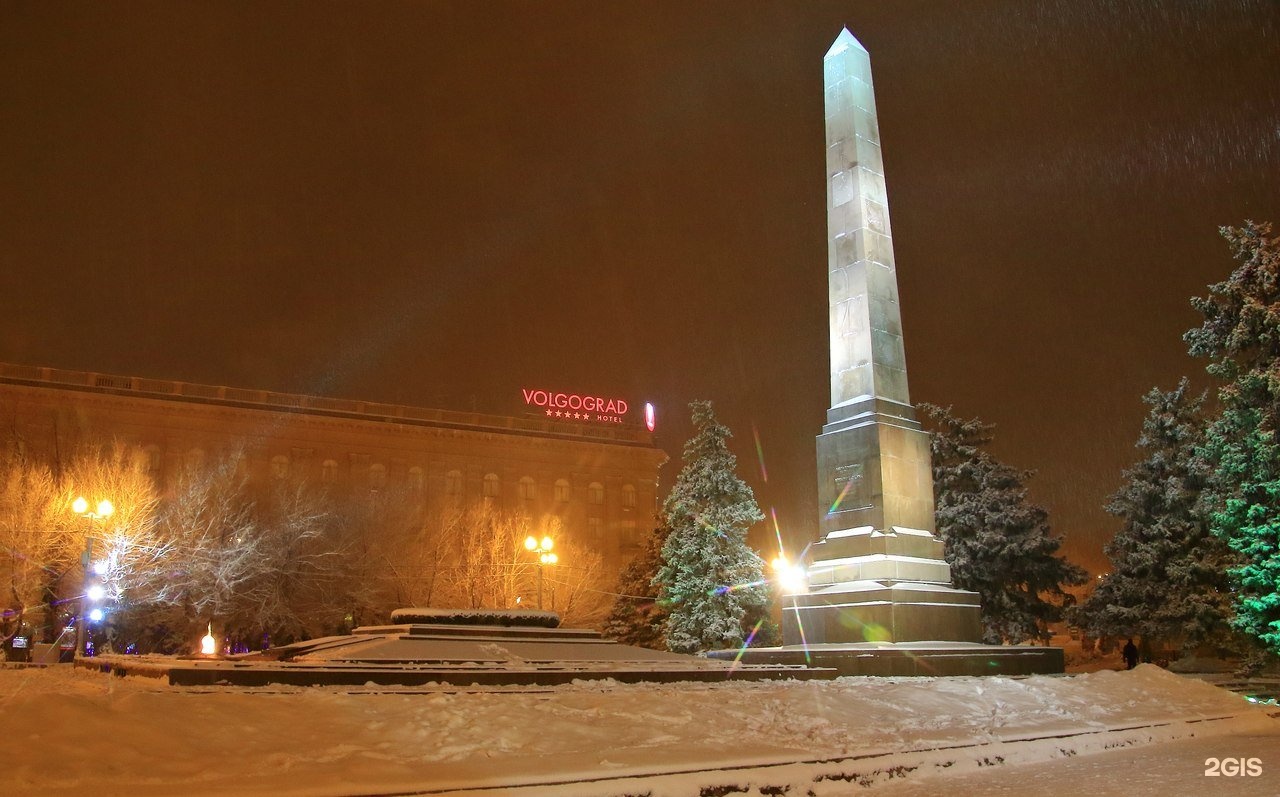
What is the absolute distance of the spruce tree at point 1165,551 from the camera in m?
27.8

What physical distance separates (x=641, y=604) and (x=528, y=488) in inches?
935

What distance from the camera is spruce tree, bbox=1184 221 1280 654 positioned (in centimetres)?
2058

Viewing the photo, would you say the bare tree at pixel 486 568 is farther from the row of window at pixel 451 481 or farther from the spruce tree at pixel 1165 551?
the spruce tree at pixel 1165 551

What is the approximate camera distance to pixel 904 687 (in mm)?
11883

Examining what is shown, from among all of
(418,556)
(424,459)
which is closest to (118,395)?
(424,459)

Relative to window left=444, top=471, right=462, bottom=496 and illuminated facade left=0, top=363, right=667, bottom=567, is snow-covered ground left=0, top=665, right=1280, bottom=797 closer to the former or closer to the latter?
illuminated facade left=0, top=363, right=667, bottom=567

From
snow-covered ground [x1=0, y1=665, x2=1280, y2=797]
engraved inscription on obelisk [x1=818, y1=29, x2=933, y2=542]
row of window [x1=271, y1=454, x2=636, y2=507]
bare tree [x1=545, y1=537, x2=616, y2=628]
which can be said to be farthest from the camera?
row of window [x1=271, y1=454, x2=636, y2=507]

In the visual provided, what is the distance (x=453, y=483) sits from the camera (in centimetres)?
6222

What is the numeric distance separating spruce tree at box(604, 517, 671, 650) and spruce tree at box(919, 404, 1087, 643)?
12335 millimetres

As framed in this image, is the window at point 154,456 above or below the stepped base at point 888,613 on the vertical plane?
above

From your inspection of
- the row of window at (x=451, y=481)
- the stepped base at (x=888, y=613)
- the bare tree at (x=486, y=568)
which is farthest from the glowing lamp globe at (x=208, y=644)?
the stepped base at (x=888, y=613)

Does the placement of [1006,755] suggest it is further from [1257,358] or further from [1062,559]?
[1062,559]

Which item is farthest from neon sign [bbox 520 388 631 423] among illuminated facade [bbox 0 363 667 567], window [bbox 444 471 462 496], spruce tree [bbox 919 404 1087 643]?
spruce tree [bbox 919 404 1087 643]

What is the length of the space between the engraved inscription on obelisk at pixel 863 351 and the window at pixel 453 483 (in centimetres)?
4691
